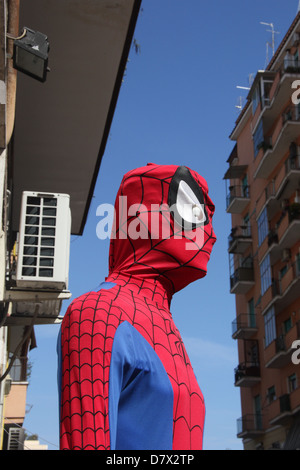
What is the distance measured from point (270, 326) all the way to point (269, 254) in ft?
8.86

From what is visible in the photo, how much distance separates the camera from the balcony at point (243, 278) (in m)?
29.0

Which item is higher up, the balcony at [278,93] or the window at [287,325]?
the balcony at [278,93]

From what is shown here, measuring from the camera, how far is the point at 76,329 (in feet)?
8.51

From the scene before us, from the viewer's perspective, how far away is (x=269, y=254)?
26.4m

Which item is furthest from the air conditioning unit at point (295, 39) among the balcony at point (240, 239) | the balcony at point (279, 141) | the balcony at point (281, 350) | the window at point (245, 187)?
the balcony at point (281, 350)

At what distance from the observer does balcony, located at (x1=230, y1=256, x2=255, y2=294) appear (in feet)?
95.0

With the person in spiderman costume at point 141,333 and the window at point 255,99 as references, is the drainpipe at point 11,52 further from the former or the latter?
the window at point 255,99

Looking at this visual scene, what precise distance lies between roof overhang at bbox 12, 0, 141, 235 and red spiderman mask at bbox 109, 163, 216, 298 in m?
4.83

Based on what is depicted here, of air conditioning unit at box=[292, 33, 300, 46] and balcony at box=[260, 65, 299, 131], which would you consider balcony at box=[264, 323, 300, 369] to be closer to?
balcony at box=[260, 65, 299, 131]

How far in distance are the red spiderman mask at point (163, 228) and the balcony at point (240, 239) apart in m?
26.8

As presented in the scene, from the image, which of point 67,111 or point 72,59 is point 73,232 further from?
point 72,59

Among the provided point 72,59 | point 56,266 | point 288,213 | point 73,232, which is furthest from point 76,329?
point 288,213

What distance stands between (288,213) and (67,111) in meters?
16.2

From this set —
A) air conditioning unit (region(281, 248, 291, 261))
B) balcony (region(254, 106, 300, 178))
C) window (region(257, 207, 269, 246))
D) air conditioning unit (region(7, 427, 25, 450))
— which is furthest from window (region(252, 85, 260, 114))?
air conditioning unit (region(7, 427, 25, 450))
